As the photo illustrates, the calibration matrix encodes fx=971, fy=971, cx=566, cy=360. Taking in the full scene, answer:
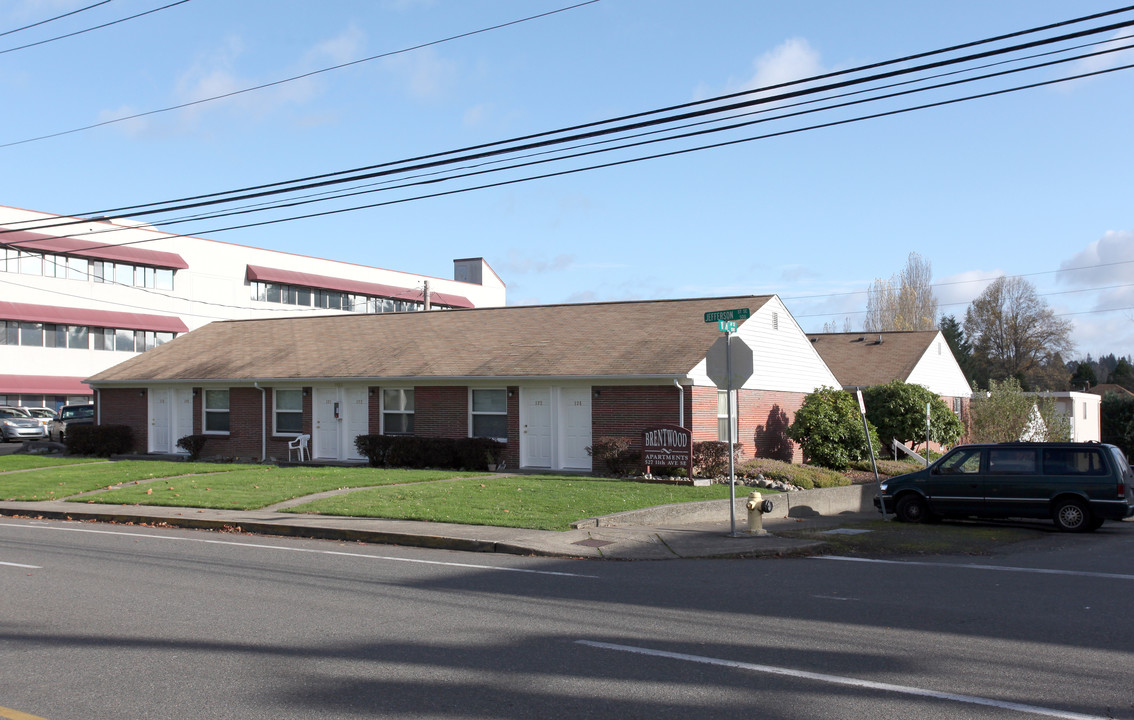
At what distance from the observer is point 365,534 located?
1439cm

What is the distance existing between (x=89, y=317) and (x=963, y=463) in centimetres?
4864

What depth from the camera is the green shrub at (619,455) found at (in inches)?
908

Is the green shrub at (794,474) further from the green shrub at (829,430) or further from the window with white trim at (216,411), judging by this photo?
the window with white trim at (216,411)

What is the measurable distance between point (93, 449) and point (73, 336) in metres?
25.2

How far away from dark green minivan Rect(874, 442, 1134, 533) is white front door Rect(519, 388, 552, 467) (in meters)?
9.16

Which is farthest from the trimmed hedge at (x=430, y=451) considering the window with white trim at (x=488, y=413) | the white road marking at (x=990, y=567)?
the white road marking at (x=990, y=567)

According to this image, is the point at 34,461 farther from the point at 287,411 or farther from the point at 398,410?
the point at 398,410

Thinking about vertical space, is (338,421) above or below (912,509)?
above

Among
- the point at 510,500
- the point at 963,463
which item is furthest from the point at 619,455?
the point at 963,463

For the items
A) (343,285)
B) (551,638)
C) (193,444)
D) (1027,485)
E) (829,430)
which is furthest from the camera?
(343,285)

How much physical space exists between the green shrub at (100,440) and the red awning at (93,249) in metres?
16.5

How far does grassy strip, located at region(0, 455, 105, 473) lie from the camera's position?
2698cm

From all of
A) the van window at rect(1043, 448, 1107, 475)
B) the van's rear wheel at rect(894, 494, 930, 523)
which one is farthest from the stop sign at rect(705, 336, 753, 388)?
the van window at rect(1043, 448, 1107, 475)

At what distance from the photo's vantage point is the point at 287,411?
2922 centimetres
